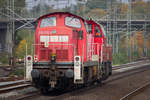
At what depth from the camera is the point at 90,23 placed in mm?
13039

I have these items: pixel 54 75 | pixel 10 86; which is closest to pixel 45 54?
pixel 54 75

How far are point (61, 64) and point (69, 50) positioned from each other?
2.43 feet

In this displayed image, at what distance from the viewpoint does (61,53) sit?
10.5 metres

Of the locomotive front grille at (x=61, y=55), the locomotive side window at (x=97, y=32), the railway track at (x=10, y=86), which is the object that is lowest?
the railway track at (x=10, y=86)

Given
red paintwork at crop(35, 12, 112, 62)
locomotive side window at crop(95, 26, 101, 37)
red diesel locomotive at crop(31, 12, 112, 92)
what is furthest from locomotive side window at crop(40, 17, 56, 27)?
locomotive side window at crop(95, 26, 101, 37)

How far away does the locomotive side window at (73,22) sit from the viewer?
35.2 ft

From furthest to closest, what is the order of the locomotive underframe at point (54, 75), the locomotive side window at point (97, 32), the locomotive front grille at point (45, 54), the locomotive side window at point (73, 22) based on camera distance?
the locomotive side window at point (97, 32) < the locomotive side window at point (73, 22) < the locomotive front grille at point (45, 54) < the locomotive underframe at point (54, 75)

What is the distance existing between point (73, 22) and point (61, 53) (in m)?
1.46

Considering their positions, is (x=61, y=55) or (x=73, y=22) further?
(x=73, y=22)

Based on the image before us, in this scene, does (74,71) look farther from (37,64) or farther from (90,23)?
(90,23)

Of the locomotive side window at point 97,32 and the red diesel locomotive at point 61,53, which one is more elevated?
the locomotive side window at point 97,32

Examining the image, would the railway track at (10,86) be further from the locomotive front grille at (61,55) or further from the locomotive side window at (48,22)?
the locomotive side window at (48,22)

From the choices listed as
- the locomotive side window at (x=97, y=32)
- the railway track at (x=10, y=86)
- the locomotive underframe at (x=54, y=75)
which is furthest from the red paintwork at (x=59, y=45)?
the locomotive side window at (x=97, y=32)

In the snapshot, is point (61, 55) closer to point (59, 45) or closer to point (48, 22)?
point (59, 45)
